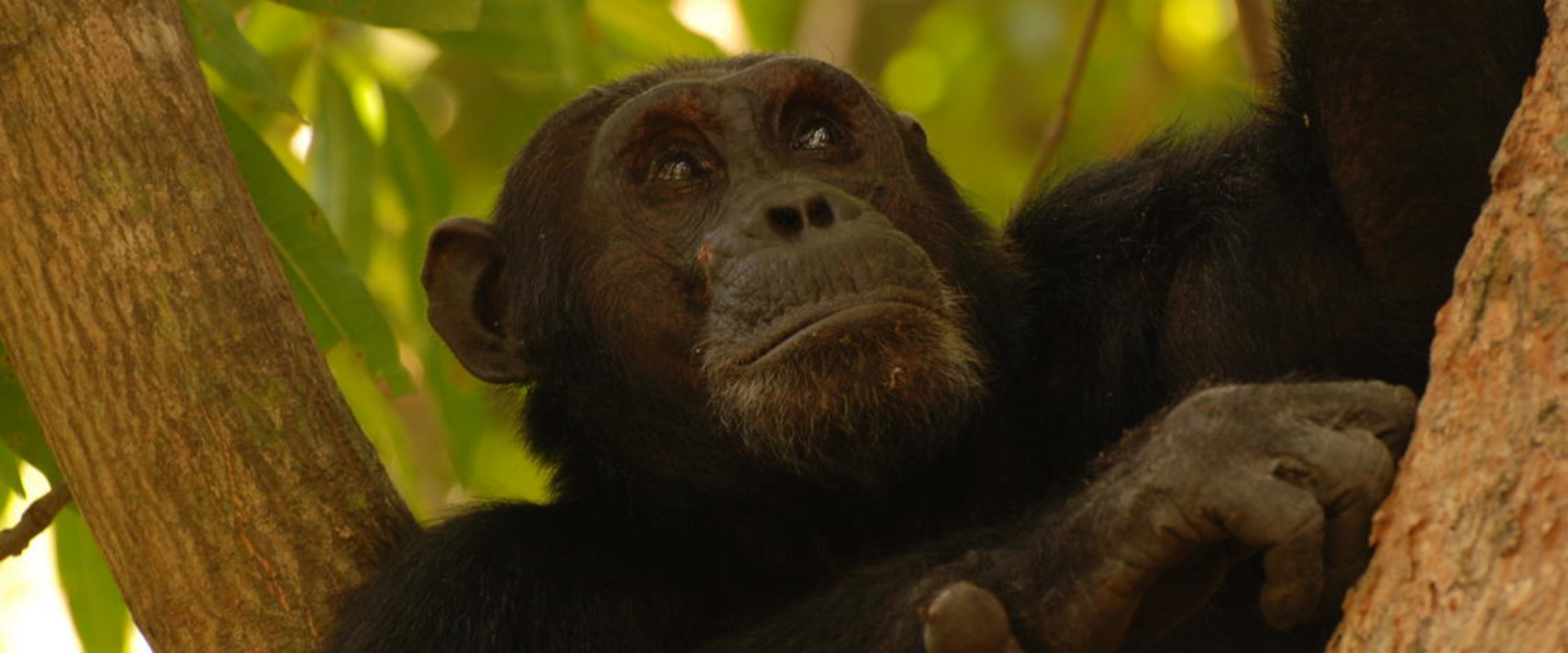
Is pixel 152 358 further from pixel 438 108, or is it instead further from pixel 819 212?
pixel 438 108

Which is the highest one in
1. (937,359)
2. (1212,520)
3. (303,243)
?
(303,243)

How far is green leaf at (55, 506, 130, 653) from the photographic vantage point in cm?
555

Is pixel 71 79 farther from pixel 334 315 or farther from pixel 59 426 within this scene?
pixel 334 315

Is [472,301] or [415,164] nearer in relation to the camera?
[472,301]

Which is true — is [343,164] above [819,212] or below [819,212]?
above

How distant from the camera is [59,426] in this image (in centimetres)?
408

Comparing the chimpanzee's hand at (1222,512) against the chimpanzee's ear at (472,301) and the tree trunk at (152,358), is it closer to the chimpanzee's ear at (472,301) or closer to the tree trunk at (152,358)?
the tree trunk at (152,358)

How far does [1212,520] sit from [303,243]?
8.99ft

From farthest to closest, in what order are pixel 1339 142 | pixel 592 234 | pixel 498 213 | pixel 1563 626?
pixel 498 213 → pixel 592 234 → pixel 1339 142 → pixel 1563 626

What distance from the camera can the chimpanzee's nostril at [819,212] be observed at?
14.0 ft

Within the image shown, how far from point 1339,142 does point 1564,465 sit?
157 cm

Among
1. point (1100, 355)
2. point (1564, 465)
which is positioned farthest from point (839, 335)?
point (1564, 465)

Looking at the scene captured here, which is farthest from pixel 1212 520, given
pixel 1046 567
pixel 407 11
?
pixel 407 11

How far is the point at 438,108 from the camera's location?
11.4 meters
